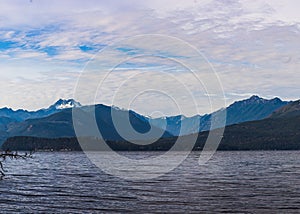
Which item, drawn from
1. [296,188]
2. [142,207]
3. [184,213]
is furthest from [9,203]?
[296,188]

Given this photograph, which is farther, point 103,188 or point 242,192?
point 103,188

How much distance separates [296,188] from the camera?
85.2 meters

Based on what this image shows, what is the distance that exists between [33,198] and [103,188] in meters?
17.9

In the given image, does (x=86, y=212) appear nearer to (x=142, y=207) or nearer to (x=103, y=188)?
(x=142, y=207)

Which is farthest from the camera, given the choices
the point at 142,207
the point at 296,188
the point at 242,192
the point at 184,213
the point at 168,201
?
the point at 296,188

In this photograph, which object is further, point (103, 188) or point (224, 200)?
point (103, 188)

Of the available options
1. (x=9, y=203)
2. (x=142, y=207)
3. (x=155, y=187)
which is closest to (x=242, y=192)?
(x=155, y=187)

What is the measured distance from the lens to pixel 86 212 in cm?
5816

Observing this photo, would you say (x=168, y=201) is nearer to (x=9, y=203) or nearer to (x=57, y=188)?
(x=9, y=203)

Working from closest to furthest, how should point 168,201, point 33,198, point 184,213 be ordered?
1. point 184,213
2. point 168,201
3. point 33,198

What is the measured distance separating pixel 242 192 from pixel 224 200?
11335 millimetres

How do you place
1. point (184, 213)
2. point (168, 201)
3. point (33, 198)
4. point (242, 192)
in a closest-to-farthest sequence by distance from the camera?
point (184, 213)
point (168, 201)
point (33, 198)
point (242, 192)

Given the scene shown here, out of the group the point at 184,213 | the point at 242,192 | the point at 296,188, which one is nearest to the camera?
the point at 184,213

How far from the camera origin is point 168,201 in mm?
67562
